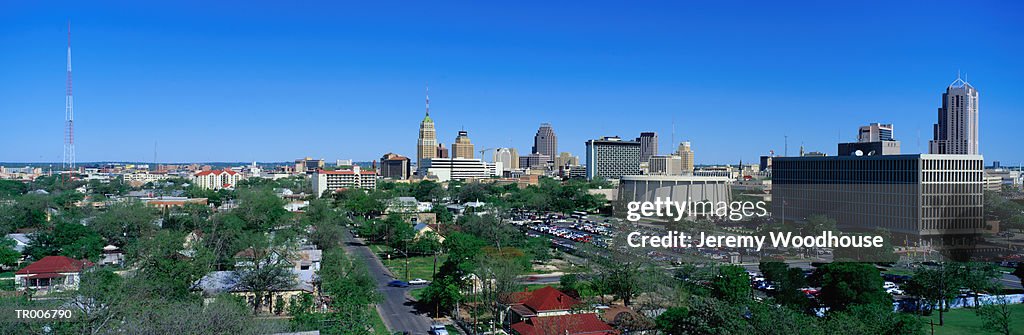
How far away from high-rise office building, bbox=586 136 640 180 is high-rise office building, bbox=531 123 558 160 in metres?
64.4

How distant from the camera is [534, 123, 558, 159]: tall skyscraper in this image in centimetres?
18112

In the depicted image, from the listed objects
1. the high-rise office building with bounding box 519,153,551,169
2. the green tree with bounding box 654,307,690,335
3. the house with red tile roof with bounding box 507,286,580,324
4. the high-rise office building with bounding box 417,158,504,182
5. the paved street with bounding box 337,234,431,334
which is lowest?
the paved street with bounding box 337,234,431,334

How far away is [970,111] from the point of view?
60.9 metres

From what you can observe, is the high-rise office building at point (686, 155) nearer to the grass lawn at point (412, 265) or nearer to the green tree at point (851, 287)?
the grass lawn at point (412, 265)

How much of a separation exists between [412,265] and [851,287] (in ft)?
60.3

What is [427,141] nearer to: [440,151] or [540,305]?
[440,151]

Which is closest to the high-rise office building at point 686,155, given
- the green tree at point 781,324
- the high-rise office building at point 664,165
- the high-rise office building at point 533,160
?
the high-rise office building at point 664,165

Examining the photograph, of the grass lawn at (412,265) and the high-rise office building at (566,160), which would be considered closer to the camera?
the grass lawn at (412,265)

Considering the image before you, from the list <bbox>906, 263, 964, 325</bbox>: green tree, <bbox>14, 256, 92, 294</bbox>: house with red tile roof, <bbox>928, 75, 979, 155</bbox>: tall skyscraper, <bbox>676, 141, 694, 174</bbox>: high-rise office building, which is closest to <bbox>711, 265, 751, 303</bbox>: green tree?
<bbox>906, 263, 964, 325</bbox>: green tree

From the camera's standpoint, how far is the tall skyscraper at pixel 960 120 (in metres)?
59.2

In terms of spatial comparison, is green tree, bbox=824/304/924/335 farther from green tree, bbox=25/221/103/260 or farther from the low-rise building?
the low-rise building

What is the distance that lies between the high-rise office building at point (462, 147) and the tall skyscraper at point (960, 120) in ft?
265

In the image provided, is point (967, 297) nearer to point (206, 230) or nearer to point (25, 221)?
point (206, 230)

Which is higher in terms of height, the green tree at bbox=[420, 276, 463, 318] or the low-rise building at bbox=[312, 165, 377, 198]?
the low-rise building at bbox=[312, 165, 377, 198]
